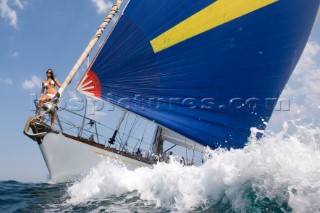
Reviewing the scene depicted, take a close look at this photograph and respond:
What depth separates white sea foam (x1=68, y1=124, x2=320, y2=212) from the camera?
11.5ft

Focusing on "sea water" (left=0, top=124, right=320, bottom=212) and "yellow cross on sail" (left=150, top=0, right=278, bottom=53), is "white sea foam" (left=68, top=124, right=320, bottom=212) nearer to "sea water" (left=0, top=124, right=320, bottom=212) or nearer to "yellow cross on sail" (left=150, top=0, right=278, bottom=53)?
"sea water" (left=0, top=124, right=320, bottom=212)

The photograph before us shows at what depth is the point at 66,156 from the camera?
8898mm

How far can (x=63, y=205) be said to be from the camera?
226 inches

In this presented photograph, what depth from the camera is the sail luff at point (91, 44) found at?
9.75m

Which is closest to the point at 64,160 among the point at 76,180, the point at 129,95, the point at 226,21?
the point at 76,180

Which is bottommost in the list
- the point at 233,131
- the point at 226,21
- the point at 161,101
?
the point at 233,131

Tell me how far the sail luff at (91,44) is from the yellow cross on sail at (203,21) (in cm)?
231

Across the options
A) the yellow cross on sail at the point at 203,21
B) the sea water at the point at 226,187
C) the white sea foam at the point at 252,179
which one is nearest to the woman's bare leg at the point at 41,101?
the sea water at the point at 226,187

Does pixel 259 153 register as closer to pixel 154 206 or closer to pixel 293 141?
pixel 293 141

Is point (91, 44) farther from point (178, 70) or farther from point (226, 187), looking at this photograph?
point (226, 187)

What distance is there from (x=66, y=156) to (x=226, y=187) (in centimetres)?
570

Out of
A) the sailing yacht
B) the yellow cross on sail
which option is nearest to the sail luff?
the sailing yacht

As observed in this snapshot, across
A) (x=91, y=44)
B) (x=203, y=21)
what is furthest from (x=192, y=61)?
(x=91, y=44)

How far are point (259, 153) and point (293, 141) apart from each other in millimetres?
495
